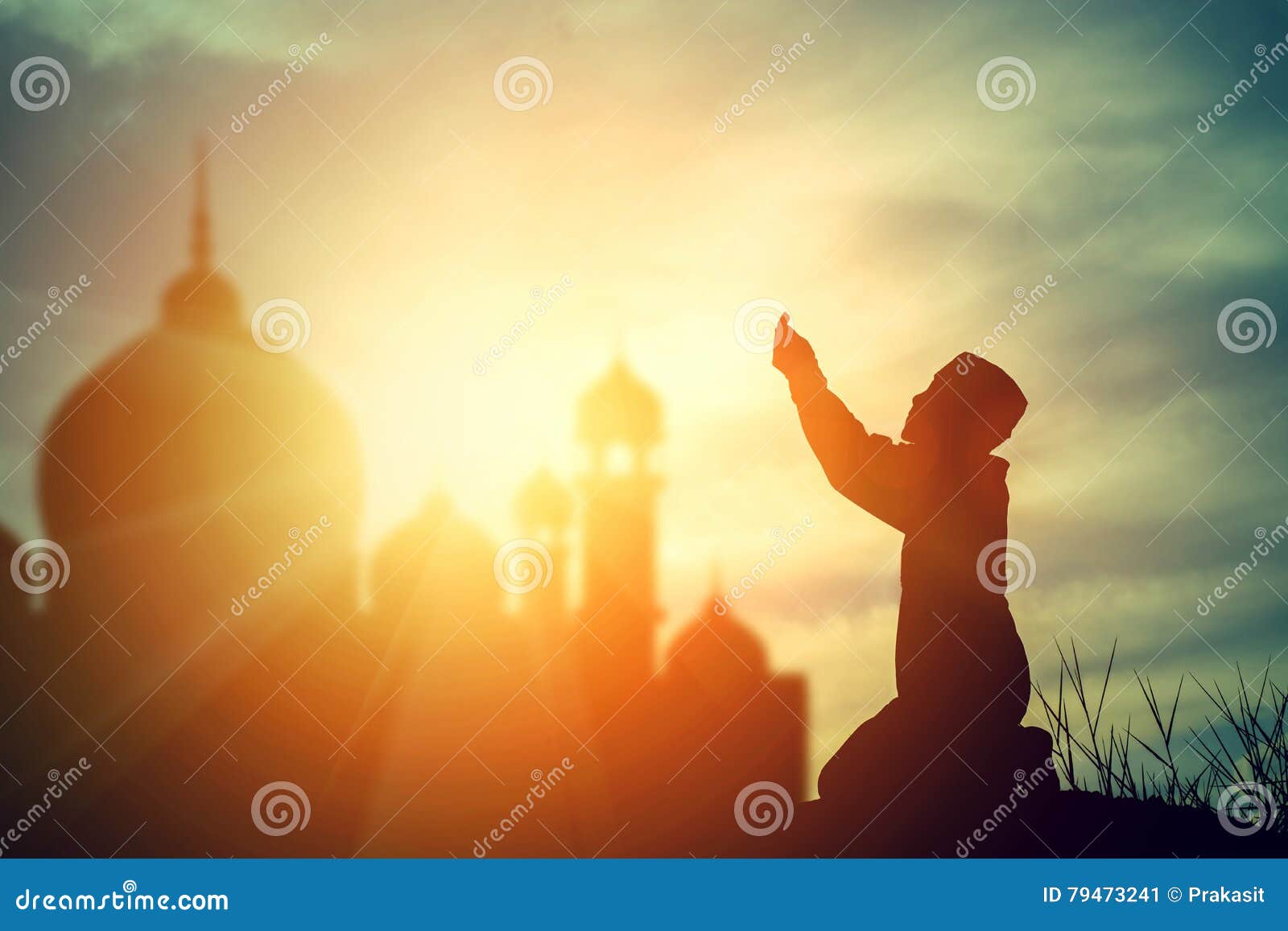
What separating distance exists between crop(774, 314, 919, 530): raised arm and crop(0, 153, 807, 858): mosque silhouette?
8.29ft

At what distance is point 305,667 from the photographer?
19.8m

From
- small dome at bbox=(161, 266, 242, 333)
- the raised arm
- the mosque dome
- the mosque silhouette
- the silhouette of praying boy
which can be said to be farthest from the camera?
small dome at bbox=(161, 266, 242, 333)

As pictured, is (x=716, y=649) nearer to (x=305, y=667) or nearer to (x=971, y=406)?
(x=305, y=667)

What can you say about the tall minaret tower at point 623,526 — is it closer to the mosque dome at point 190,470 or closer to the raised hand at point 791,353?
the mosque dome at point 190,470

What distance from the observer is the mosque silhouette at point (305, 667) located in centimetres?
1316

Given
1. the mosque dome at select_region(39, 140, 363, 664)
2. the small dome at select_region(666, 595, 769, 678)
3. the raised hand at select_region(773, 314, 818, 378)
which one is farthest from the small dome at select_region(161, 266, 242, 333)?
the raised hand at select_region(773, 314, 818, 378)

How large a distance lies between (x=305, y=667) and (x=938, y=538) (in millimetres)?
14037

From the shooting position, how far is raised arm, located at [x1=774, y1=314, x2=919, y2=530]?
8461mm

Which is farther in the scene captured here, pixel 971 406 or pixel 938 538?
pixel 971 406

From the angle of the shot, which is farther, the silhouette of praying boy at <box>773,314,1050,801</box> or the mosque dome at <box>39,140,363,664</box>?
the mosque dome at <box>39,140,363,664</box>

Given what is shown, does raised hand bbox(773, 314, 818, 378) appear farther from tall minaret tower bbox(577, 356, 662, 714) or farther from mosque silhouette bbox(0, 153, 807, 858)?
tall minaret tower bbox(577, 356, 662, 714)

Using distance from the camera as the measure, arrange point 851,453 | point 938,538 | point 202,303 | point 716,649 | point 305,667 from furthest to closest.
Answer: point 202,303 < point 716,649 < point 305,667 < point 851,453 < point 938,538

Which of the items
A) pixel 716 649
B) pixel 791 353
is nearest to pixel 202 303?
pixel 716 649

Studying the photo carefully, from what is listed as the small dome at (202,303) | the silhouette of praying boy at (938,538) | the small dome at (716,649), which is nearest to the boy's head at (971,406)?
the silhouette of praying boy at (938,538)
